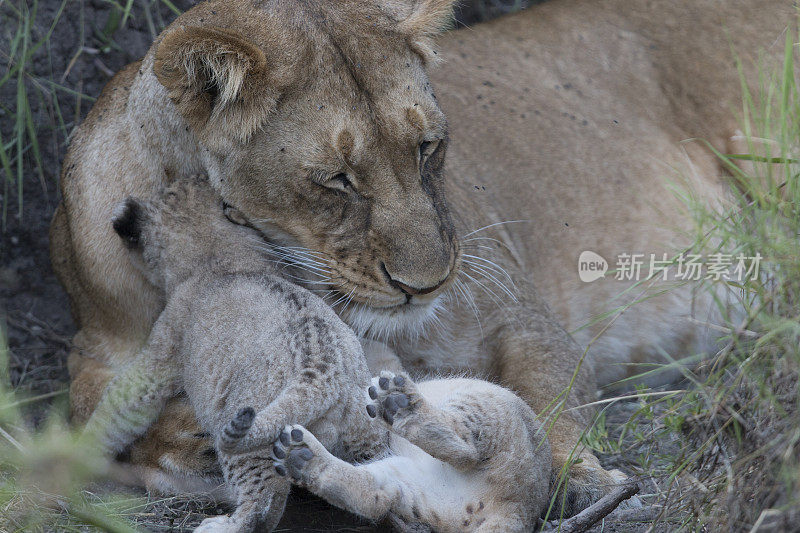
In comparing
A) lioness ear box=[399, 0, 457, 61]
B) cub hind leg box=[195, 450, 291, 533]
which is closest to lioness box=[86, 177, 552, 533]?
cub hind leg box=[195, 450, 291, 533]

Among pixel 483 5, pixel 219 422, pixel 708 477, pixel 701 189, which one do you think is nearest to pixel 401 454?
pixel 219 422

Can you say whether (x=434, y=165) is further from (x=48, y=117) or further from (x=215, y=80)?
(x=48, y=117)

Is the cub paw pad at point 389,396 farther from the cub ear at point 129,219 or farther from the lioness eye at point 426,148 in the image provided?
the cub ear at point 129,219

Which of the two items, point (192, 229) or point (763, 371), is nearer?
point (763, 371)

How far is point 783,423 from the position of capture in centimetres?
218

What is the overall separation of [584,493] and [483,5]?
133 inches

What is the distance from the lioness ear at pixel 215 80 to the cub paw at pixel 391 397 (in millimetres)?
904

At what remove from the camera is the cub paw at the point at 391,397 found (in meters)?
2.54

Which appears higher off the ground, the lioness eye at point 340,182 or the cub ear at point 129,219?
the lioness eye at point 340,182

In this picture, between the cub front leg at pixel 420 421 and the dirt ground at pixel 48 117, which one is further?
the dirt ground at pixel 48 117

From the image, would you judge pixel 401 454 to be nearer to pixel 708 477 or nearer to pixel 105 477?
pixel 708 477

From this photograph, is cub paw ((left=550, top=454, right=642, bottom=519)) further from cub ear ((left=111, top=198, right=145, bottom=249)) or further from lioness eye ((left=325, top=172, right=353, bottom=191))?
cub ear ((left=111, top=198, right=145, bottom=249))

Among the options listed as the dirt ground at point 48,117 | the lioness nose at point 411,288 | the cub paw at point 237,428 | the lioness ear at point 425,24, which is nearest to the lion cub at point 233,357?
the cub paw at point 237,428

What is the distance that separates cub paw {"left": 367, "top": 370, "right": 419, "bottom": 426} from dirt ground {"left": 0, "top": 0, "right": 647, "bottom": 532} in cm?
248
